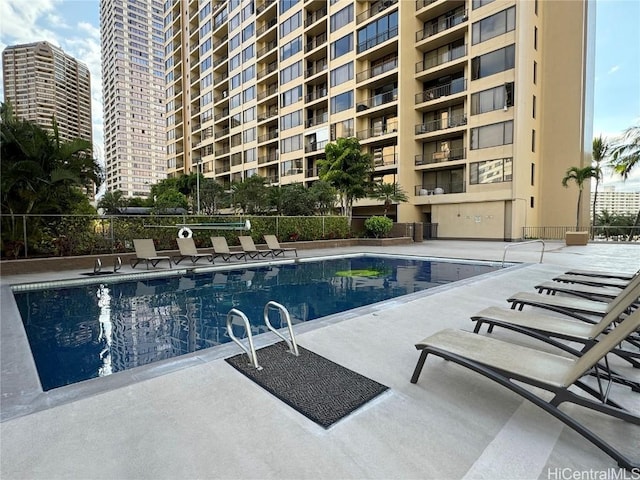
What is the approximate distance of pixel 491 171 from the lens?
913 inches

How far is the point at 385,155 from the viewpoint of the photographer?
91.2ft

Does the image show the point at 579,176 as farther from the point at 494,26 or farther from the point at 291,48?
the point at 291,48

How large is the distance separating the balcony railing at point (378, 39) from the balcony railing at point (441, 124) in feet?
22.6

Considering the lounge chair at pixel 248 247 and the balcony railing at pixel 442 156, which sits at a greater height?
the balcony railing at pixel 442 156

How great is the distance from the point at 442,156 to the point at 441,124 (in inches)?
95.5

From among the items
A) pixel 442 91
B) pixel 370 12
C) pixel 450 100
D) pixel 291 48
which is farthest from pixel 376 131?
pixel 291 48

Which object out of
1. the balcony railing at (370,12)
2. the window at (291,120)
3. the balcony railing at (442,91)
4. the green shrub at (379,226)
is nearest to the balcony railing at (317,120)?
the window at (291,120)

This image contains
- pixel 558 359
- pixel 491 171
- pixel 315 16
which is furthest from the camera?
pixel 315 16

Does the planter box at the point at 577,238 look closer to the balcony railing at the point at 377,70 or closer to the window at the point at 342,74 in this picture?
the balcony railing at the point at 377,70

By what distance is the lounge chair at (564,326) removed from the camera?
9.77ft

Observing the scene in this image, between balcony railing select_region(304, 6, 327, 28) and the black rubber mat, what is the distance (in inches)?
1399

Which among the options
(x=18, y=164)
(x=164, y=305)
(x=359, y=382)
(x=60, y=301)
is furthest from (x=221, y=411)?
(x=18, y=164)

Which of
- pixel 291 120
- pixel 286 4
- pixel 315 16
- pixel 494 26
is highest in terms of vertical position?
pixel 286 4

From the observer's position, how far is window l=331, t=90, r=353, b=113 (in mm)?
28877
